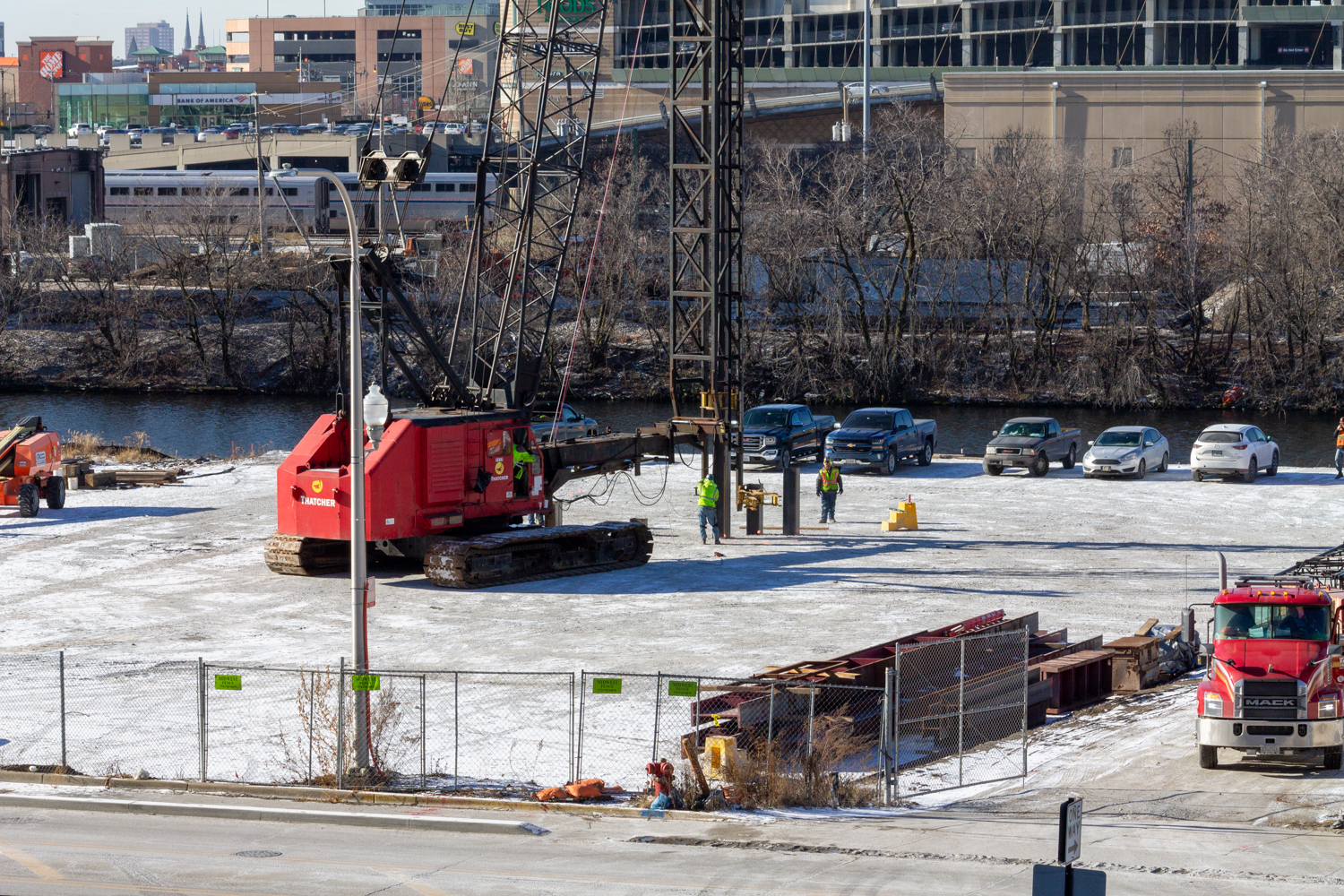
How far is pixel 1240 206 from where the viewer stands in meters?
83.4

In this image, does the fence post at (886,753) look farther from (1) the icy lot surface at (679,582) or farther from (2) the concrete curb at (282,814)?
(1) the icy lot surface at (679,582)

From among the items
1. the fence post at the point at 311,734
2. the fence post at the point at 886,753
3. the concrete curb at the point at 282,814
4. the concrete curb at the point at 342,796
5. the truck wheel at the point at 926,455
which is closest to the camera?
the concrete curb at the point at 282,814

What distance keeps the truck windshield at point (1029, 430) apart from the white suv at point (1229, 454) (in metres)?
4.28

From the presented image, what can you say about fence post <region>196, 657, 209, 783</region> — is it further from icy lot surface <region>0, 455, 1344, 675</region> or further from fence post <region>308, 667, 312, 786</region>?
icy lot surface <region>0, 455, 1344, 675</region>

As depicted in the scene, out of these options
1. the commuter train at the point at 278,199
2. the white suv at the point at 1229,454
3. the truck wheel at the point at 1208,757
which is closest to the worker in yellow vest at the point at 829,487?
the white suv at the point at 1229,454

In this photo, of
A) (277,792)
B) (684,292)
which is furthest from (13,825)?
(684,292)

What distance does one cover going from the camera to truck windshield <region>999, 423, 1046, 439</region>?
47.0 m

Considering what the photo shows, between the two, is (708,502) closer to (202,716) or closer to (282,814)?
(202,716)

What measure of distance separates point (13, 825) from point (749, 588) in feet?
51.9

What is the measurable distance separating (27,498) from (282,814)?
22.1 metres

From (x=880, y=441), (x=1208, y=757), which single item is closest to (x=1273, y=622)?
(x=1208, y=757)

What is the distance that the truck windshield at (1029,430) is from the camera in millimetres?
46969

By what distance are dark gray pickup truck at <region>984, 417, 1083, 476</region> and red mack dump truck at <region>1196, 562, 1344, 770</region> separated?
85.2 ft

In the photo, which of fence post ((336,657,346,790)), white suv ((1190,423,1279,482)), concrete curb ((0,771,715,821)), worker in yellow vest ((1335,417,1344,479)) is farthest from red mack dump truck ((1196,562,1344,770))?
worker in yellow vest ((1335,417,1344,479))
